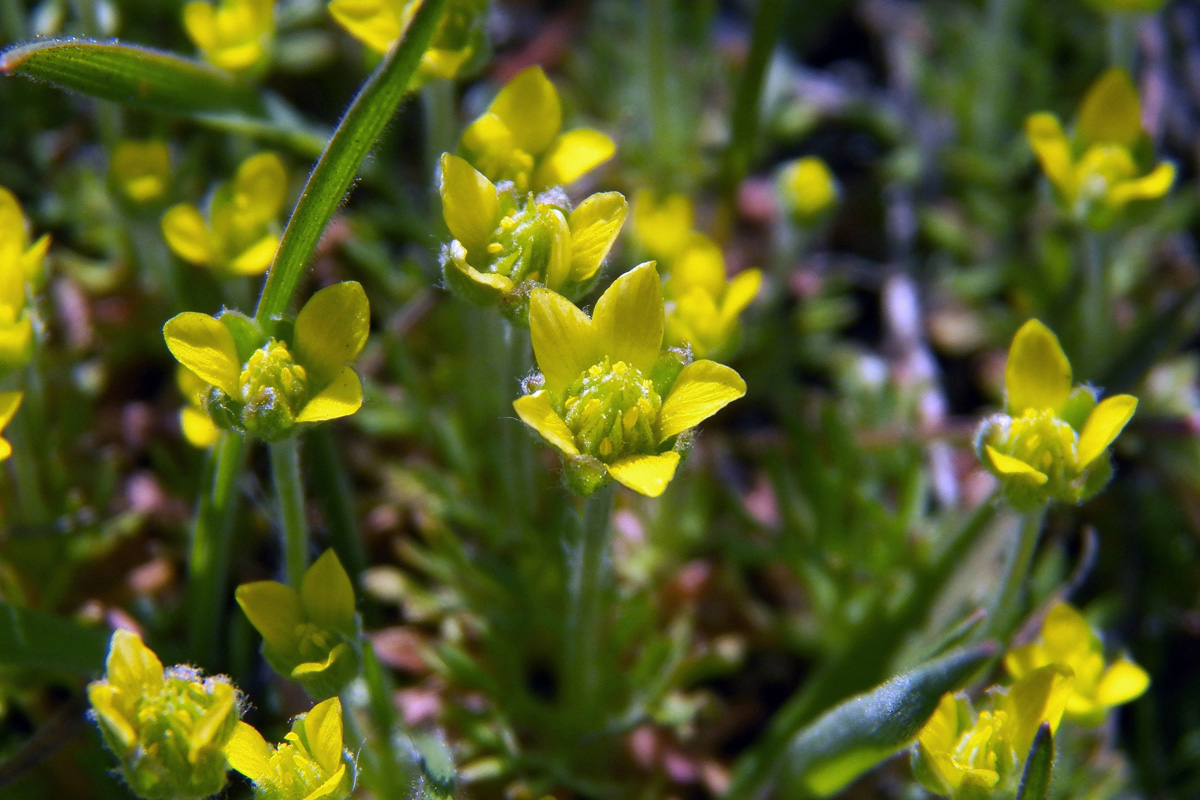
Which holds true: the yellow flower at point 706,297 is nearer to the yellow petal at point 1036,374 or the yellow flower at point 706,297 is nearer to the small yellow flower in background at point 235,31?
the yellow petal at point 1036,374

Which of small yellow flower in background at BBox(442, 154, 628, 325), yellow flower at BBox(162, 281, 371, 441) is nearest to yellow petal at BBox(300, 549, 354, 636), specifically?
yellow flower at BBox(162, 281, 371, 441)

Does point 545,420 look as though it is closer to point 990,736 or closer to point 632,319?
point 632,319

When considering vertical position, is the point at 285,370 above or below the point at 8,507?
above

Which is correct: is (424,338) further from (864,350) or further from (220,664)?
(864,350)

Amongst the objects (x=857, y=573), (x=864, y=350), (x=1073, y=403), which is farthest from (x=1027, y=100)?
(x=1073, y=403)

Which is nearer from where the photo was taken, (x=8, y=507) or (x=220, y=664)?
(x=220, y=664)

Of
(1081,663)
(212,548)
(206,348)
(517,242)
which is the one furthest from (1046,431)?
(212,548)

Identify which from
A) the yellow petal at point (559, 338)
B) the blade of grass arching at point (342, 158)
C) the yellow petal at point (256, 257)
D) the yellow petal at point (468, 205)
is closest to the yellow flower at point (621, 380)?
the yellow petal at point (559, 338)
